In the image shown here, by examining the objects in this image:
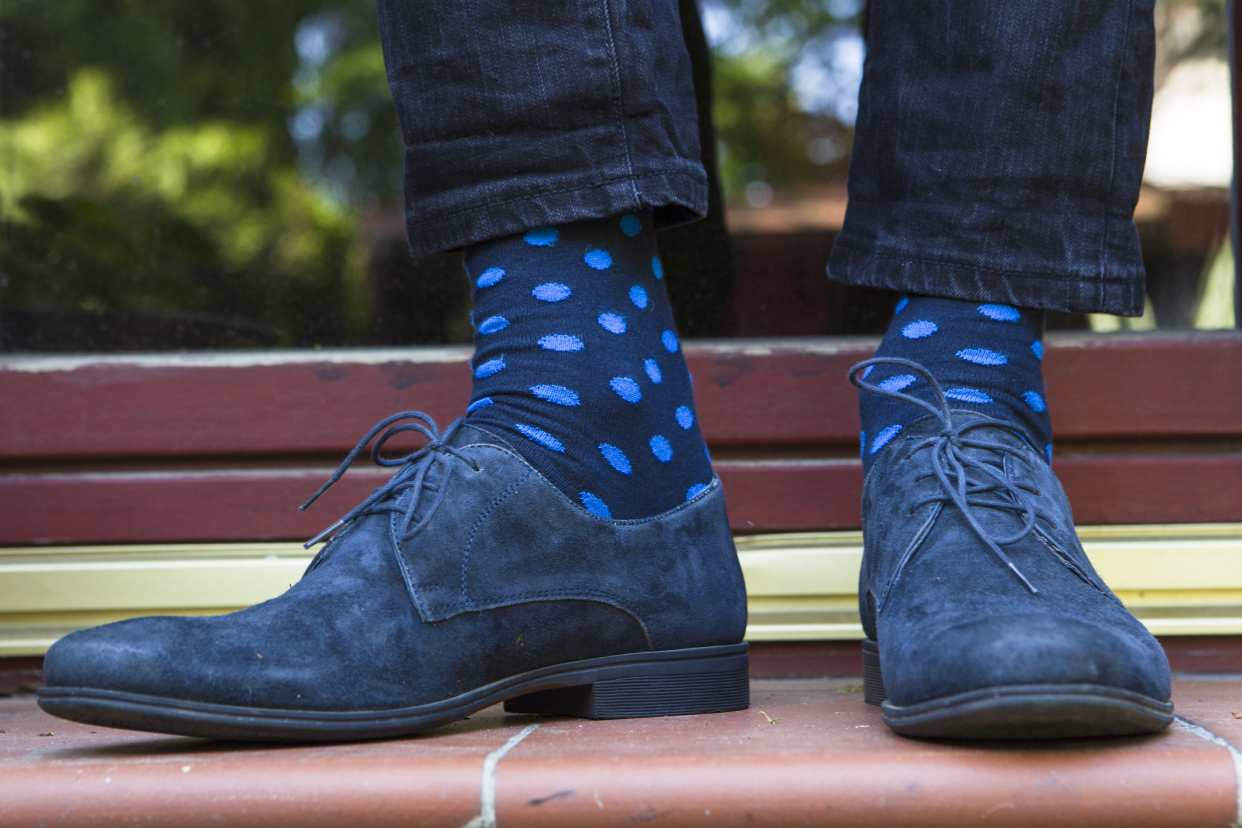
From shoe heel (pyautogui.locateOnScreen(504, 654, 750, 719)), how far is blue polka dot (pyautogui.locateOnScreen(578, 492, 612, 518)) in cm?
12

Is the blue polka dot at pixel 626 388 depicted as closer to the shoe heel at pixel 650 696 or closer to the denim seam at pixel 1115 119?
the shoe heel at pixel 650 696

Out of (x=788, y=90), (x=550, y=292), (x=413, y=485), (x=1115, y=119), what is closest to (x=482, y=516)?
(x=413, y=485)

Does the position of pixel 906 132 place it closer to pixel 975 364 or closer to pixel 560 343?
pixel 975 364

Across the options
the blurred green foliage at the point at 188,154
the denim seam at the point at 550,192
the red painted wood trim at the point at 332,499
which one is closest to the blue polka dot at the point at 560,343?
the denim seam at the point at 550,192

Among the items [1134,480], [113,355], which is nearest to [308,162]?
[113,355]

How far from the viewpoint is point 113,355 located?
3.92ft

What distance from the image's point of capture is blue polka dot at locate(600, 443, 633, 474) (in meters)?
0.73

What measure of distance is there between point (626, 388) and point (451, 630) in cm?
21

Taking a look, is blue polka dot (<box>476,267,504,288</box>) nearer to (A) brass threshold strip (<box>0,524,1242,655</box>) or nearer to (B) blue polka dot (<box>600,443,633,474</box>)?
(B) blue polka dot (<box>600,443,633,474</box>)

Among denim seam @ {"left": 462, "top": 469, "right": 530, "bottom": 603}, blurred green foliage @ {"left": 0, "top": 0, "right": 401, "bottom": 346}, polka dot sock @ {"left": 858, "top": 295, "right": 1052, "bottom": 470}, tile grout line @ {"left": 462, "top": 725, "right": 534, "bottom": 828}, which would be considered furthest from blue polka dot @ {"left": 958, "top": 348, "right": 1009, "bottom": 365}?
blurred green foliage @ {"left": 0, "top": 0, "right": 401, "bottom": 346}

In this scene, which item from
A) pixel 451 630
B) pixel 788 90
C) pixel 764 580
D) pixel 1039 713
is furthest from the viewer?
pixel 788 90

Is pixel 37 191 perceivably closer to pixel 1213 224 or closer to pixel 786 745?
pixel 786 745

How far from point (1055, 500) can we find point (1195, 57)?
31.9 inches

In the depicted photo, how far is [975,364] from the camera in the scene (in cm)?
74
